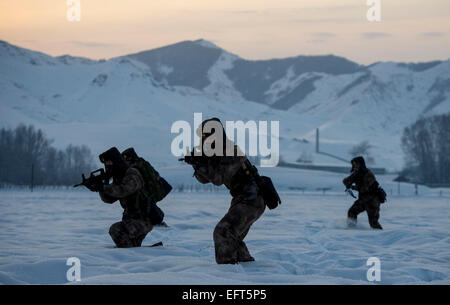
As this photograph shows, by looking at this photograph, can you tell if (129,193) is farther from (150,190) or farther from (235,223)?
(235,223)

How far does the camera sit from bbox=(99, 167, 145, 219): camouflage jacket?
11242mm

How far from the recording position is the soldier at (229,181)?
980 cm

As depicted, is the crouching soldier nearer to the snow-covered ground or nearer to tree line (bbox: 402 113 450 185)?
the snow-covered ground

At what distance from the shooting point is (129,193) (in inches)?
453

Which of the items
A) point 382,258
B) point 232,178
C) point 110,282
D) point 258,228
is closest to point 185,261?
point 232,178

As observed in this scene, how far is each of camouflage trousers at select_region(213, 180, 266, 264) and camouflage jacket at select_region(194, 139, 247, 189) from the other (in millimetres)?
342

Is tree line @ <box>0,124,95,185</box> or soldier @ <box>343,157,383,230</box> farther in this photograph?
tree line @ <box>0,124,95,185</box>

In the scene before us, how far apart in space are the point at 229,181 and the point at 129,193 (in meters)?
2.07

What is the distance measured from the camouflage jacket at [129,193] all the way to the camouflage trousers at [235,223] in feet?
6.42

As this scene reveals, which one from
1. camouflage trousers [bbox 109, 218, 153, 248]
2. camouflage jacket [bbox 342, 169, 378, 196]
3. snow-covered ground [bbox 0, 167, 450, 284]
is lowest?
snow-covered ground [bbox 0, 167, 450, 284]

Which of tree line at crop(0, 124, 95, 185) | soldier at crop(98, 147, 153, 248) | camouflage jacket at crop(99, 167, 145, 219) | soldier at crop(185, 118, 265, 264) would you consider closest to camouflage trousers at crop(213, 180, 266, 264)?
soldier at crop(185, 118, 265, 264)
